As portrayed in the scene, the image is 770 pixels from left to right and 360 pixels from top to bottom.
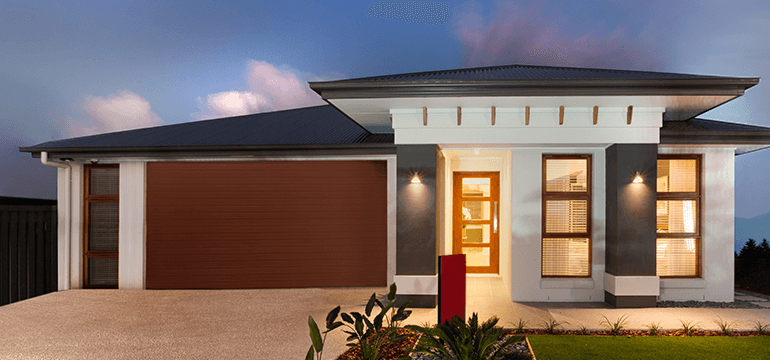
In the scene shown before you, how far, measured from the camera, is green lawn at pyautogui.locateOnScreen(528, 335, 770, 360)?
4406 millimetres

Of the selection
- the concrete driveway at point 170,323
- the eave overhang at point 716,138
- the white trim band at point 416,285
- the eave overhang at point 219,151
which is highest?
the eave overhang at point 716,138

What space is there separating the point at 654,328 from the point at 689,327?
0.63 meters

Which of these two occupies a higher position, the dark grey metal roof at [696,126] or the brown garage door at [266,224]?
the dark grey metal roof at [696,126]

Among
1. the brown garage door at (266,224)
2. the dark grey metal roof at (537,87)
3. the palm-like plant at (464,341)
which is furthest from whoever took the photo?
the brown garage door at (266,224)

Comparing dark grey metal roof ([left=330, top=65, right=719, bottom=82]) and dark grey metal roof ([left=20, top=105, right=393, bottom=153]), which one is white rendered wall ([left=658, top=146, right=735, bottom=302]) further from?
dark grey metal roof ([left=20, top=105, right=393, bottom=153])

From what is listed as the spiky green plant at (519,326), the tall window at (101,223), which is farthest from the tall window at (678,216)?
the tall window at (101,223)

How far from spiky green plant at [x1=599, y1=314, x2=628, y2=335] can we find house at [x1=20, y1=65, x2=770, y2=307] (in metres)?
0.70

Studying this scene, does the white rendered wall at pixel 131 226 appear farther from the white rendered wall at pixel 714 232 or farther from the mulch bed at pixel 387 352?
the white rendered wall at pixel 714 232

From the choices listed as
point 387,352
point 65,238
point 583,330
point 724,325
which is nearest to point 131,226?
point 65,238

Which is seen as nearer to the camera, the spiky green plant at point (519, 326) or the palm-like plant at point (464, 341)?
the palm-like plant at point (464, 341)

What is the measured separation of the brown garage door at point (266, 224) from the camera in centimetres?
833

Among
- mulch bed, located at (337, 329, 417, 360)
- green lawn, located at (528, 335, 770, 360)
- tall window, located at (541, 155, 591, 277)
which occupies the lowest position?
green lawn, located at (528, 335, 770, 360)

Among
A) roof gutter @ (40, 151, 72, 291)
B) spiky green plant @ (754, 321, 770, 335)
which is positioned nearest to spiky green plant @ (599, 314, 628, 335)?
spiky green plant @ (754, 321, 770, 335)

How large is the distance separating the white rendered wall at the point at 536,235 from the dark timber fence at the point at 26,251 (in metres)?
9.09
